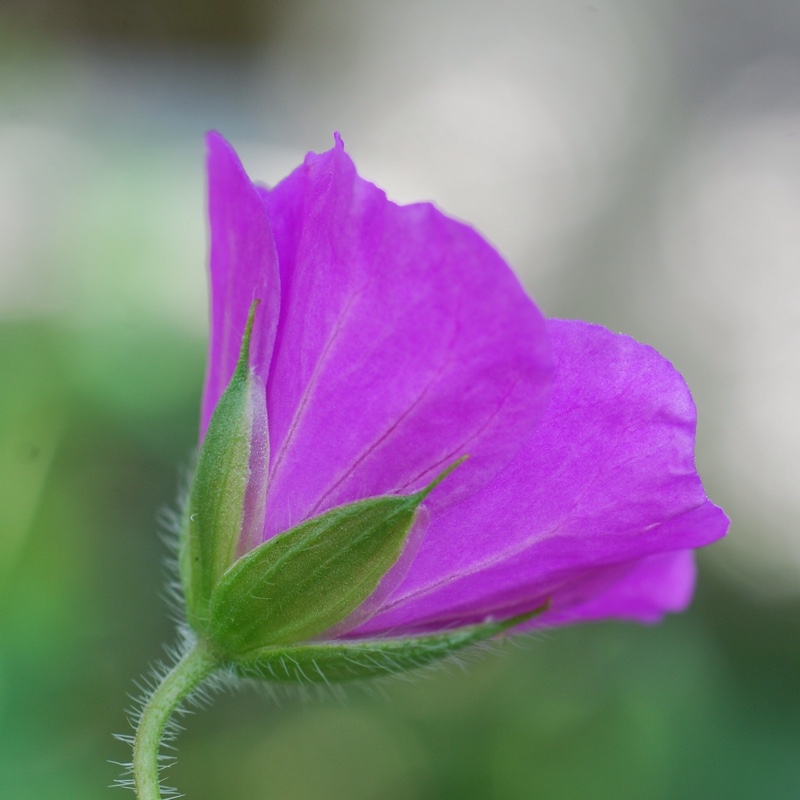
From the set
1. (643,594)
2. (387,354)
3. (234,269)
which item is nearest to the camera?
(387,354)

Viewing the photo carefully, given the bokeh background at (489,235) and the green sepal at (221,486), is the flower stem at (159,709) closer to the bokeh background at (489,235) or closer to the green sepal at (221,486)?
the green sepal at (221,486)

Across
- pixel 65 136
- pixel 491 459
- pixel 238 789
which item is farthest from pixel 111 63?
pixel 491 459

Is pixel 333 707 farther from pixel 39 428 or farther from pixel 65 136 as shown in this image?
pixel 65 136

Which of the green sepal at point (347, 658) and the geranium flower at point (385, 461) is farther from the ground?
the geranium flower at point (385, 461)

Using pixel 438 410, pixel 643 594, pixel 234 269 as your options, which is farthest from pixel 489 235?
pixel 438 410

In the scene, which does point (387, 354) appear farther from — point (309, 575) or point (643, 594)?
point (643, 594)

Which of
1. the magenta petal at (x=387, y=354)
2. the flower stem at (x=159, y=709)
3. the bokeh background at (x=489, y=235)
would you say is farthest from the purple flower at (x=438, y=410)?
the bokeh background at (x=489, y=235)
